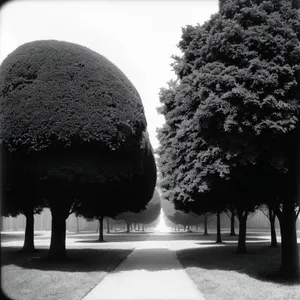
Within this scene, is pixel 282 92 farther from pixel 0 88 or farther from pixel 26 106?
pixel 0 88

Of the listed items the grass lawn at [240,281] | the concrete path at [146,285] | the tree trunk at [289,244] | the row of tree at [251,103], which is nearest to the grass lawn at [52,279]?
the concrete path at [146,285]

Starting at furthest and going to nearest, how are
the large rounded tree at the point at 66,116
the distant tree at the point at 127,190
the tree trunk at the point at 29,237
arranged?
the tree trunk at the point at 29,237 → the distant tree at the point at 127,190 → the large rounded tree at the point at 66,116

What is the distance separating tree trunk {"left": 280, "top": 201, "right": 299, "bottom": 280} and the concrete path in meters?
3.40

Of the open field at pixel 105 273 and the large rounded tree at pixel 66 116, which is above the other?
the large rounded tree at pixel 66 116

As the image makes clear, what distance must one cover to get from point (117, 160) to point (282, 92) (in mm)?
7551

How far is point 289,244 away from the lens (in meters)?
12.7

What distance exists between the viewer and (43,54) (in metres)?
15.7

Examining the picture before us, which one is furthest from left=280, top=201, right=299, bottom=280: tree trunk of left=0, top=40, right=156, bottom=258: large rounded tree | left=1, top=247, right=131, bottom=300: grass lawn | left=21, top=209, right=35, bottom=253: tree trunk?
left=21, top=209, right=35, bottom=253: tree trunk

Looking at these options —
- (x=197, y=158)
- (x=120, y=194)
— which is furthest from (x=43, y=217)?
(x=197, y=158)

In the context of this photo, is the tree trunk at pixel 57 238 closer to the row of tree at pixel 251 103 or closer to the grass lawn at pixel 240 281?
the grass lawn at pixel 240 281

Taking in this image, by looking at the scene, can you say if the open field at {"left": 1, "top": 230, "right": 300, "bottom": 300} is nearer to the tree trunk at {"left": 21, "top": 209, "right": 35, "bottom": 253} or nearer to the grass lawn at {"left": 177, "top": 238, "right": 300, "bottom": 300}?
the grass lawn at {"left": 177, "top": 238, "right": 300, "bottom": 300}

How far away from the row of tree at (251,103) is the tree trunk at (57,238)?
24.9ft

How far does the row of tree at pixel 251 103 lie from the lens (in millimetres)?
11250

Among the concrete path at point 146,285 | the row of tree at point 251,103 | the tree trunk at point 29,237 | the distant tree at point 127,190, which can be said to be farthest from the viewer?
the tree trunk at point 29,237
